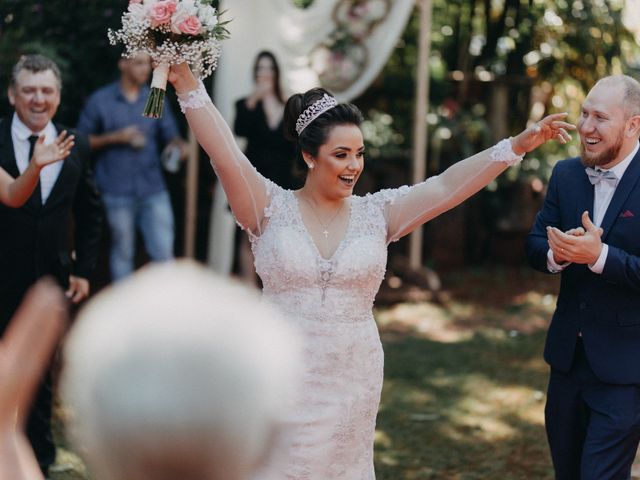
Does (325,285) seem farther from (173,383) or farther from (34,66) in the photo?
(173,383)

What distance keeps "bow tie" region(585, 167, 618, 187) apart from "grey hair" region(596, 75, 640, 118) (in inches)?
9.1

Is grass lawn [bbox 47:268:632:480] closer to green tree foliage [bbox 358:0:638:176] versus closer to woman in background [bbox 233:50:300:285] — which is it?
woman in background [bbox 233:50:300:285]

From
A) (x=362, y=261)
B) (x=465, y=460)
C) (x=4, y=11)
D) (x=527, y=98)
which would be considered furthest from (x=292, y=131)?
(x=527, y=98)

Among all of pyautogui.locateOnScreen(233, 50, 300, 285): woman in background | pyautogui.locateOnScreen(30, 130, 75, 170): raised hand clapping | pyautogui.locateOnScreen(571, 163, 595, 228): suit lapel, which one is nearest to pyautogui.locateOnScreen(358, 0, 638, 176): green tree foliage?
pyautogui.locateOnScreen(233, 50, 300, 285): woman in background

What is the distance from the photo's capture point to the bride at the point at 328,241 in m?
3.67

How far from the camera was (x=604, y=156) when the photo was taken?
3.93 m

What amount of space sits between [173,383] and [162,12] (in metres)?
2.68

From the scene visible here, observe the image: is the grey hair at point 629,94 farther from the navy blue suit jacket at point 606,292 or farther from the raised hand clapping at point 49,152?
the raised hand clapping at point 49,152

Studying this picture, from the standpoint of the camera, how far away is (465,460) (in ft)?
18.2

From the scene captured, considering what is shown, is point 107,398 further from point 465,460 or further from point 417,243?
point 417,243

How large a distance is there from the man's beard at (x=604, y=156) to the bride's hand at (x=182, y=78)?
151 cm

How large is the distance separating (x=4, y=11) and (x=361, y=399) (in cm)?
525

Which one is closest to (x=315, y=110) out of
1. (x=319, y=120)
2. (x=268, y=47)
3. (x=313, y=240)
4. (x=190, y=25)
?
(x=319, y=120)

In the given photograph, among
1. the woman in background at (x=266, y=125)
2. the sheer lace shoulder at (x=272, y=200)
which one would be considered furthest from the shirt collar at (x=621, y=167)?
the woman in background at (x=266, y=125)
